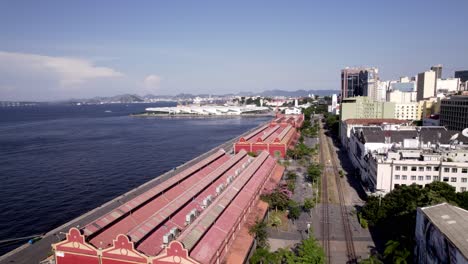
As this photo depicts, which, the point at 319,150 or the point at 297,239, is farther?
the point at 319,150

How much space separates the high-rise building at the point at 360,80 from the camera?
170m

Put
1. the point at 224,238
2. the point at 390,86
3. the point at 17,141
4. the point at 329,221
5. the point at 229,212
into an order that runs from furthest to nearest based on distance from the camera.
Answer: the point at 390,86 < the point at 17,141 < the point at 329,221 < the point at 229,212 < the point at 224,238

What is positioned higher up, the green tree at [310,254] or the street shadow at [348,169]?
the green tree at [310,254]

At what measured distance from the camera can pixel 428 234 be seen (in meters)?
25.6

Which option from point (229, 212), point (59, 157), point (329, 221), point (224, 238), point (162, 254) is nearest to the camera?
point (162, 254)

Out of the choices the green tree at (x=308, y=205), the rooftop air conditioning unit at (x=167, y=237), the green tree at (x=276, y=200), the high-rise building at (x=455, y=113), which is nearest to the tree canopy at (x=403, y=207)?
the green tree at (x=308, y=205)

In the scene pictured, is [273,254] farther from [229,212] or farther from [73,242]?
[73,242]

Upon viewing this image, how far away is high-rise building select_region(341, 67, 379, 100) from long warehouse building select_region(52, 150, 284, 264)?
143m

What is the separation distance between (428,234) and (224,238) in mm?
15454

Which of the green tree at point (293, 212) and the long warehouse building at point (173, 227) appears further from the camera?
the green tree at point (293, 212)

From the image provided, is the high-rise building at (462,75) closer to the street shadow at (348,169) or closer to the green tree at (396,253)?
the street shadow at (348,169)

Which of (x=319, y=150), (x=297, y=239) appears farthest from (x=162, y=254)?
(x=319, y=150)

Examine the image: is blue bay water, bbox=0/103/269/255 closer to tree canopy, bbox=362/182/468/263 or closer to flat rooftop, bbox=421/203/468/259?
Result: tree canopy, bbox=362/182/468/263

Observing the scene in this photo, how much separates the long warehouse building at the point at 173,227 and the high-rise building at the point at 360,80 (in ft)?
470
